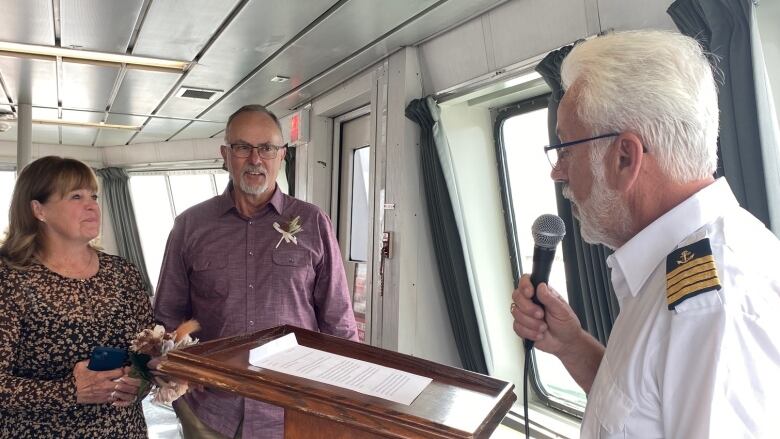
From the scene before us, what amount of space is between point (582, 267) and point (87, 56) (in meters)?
4.04

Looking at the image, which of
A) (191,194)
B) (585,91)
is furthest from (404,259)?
(191,194)

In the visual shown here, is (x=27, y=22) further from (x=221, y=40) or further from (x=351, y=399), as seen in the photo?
(x=351, y=399)

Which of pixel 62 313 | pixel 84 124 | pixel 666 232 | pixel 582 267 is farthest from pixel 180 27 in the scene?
pixel 84 124

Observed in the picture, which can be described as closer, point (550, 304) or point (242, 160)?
point (550, 304)

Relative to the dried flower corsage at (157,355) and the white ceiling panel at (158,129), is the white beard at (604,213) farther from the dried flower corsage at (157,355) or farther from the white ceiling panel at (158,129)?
the white ceiling panel at (158,129)

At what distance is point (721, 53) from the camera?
2002mm

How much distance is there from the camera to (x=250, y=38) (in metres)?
3.91

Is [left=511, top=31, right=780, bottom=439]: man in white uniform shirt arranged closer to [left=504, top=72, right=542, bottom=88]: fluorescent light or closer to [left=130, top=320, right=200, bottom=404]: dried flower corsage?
[left=130, top=320, right=200, bottom=404]: dried flower corsage

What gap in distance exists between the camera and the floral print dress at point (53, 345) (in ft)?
6.16

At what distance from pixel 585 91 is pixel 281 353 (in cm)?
83

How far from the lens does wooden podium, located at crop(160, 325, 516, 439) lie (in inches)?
33.2

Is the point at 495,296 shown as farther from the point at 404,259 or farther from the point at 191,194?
the point at 191,194

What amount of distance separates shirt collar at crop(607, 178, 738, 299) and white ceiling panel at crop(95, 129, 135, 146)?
334 inches

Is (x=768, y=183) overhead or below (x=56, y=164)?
below
